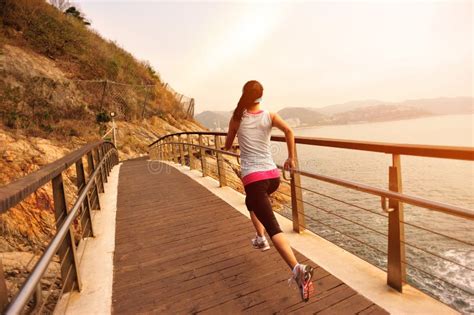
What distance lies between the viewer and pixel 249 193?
2.73 metres

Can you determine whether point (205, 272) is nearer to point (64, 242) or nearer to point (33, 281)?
point (64, 242)

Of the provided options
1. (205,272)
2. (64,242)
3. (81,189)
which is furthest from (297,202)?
(81,189)

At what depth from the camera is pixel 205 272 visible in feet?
10.3

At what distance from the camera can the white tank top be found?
2.74 m

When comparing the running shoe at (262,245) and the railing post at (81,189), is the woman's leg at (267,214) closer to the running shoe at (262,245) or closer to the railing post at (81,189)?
the running shoe at (262,245)

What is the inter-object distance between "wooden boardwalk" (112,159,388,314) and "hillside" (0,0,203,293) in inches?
211

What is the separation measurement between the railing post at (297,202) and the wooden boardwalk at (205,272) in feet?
1.97

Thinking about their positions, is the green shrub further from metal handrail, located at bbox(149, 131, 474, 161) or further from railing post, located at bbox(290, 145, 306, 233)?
metal handrail, located at bbox(149, 131, 474, 161)

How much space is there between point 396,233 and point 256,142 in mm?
1412

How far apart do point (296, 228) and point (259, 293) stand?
142 cm

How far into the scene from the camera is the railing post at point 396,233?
2.45m

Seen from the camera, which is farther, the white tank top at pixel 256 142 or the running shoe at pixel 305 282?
the white tank top at pixel 256 142

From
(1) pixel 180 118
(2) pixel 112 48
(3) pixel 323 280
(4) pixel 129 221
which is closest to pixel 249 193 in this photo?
(3) pixel 323 280

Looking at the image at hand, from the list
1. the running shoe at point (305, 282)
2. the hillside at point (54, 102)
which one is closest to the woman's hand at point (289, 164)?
the running shoe at point (305, 282)
